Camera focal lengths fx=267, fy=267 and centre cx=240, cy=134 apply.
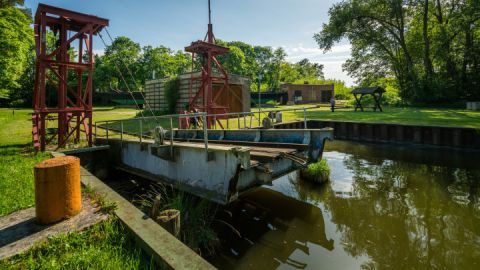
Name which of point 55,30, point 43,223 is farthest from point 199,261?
point 55,30

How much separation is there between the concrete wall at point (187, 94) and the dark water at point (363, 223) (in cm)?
1279

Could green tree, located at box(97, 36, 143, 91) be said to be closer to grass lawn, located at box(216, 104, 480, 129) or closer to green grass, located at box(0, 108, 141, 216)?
grass lawn, located at box(216, 104, 480, 129)

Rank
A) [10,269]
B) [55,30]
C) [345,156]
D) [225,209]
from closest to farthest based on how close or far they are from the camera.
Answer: [10,269], [225,209], [55,30], [345,156]

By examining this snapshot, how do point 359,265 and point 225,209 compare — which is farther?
point 225,209

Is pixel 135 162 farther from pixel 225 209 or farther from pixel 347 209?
pixel 347 209

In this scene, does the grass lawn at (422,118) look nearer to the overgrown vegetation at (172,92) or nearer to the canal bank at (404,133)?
the canal bank at (404,133)

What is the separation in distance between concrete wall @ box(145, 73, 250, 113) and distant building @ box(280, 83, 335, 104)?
2257 centimetres

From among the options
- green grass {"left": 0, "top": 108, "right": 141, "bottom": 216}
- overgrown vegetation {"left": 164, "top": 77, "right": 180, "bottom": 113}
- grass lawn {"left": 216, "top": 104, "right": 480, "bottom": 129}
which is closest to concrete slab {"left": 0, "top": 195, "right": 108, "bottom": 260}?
green grass {"left": 0, "top": 108, "right": 141, "bottom": 216}

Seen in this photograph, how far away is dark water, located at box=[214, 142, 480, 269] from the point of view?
16.0 ft

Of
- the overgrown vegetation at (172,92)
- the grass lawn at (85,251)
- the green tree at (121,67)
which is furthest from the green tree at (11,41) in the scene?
the green tree at (121,67)

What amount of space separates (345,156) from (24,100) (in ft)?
140

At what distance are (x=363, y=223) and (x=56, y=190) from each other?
608cm

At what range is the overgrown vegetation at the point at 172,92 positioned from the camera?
71.0 feet

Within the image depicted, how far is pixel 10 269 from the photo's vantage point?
2734 millimetres
